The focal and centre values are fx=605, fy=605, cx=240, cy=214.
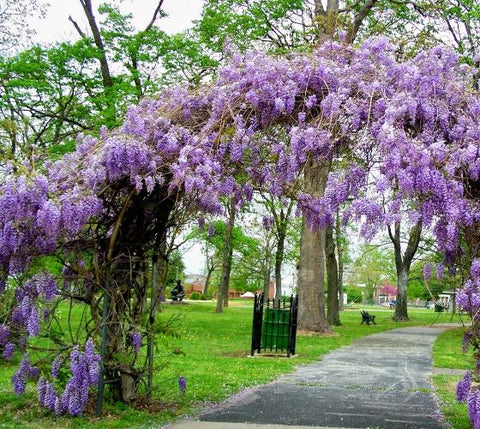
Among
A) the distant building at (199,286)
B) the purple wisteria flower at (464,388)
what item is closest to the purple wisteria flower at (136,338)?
the purple wisteria flower at (464,388)

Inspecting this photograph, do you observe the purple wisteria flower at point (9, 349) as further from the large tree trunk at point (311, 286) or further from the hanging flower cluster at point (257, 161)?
the large tree trunk at point (311, 286)

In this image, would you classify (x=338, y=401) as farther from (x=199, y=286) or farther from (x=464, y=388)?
(x=199, y=286)

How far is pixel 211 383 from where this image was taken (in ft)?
30.8

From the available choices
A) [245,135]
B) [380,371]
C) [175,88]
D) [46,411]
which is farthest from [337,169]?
[380,371]

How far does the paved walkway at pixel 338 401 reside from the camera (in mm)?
6754

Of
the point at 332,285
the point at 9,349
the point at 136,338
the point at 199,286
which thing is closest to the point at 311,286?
the point at 332,285

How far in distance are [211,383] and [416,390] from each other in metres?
3.15

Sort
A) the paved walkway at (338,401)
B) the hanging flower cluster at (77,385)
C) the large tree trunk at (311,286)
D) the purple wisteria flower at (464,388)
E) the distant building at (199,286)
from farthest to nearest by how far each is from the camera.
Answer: the distant building at (199,286) < the large tree trunk at (311,286) < the paved walkway at (338,401) < the hanging flower cluster at (77,385) < the purple wisteria flower at (464,388)

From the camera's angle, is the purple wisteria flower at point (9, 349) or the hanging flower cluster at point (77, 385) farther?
the purple wisteria flower at point (9, 349)

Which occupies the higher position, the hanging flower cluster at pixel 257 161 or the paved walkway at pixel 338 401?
the hanging flower cluster at pixel 257 161

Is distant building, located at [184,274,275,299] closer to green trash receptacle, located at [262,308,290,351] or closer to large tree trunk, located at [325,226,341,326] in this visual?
large tree trunk, located at [325,226,341,326]

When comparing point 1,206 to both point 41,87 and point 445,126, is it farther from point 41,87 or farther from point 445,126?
point 41,87

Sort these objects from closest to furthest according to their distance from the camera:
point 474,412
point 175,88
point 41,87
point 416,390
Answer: point 474,412 < point 175,88 < point 416,390 < point 41,87

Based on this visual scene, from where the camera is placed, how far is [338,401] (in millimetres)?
8125
